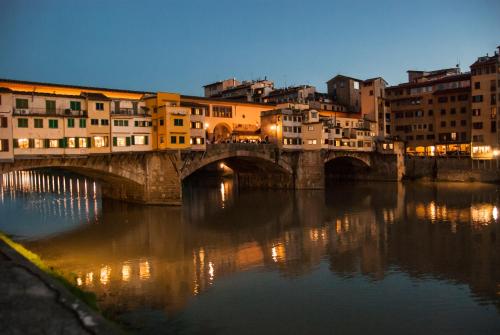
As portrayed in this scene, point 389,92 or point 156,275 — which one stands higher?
point 389,92

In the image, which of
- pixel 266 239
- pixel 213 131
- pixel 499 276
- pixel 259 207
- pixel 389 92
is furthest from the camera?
pixel 389 92

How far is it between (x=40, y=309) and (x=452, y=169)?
64.3 m

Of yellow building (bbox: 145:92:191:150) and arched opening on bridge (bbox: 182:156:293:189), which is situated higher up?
yellow building (bbox: 145:92:191:150)

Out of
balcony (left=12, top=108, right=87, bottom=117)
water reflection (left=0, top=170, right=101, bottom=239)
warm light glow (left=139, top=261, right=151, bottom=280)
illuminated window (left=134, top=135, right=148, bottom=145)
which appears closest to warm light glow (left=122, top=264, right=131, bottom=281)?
warm light glow (left=139, top=261, right=151, bottom=280)

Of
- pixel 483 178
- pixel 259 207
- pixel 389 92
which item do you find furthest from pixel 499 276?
pixel 389 92

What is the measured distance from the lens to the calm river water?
1565cm

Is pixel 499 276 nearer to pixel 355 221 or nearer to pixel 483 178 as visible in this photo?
pixel 355 221

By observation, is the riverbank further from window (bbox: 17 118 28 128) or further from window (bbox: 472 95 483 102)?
window (bbox: 472 95 483 102)

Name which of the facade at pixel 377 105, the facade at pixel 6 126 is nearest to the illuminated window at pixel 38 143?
the facade at pixel 6 126

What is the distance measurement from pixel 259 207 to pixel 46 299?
108 ft

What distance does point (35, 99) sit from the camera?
35.1 metres

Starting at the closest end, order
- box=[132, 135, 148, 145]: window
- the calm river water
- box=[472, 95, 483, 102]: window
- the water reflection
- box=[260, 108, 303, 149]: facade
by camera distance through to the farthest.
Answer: the calm river water
the water reflection
box=[132, 135, 148, 145]: window
box=[260, 108, 303, 149]: facade
box=[472, 95, 483, 102]: window

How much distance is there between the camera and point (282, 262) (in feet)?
77.4

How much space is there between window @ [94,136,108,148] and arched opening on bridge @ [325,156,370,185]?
4049cm
